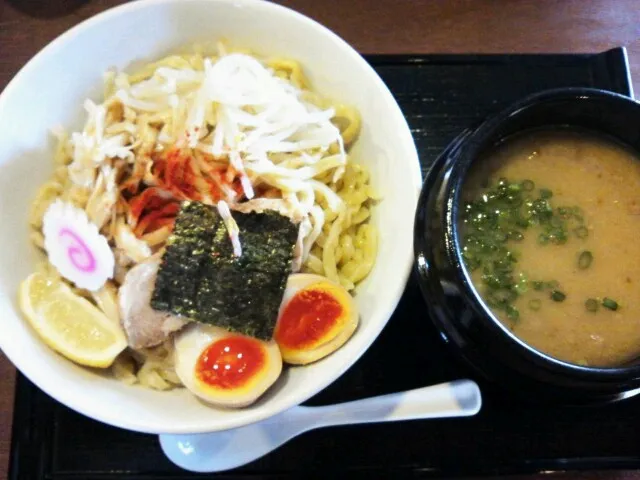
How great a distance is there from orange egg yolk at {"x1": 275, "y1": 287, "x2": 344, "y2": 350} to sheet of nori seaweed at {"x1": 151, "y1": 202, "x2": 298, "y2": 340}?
49mm

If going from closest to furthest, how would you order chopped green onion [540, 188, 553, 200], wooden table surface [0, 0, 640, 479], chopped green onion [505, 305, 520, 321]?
chopped green onion [505, 305, 520, 321] → chopped green onion [540, 188, 553, 200] → wooden table surface [0, 0, 640, 479]

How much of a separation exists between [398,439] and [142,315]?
0.69 meters

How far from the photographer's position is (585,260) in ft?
4.36

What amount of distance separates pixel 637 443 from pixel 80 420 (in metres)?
1.37

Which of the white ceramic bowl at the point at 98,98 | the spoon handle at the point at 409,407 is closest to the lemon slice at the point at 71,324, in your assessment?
the white ceramic bowl at the point at 98,98

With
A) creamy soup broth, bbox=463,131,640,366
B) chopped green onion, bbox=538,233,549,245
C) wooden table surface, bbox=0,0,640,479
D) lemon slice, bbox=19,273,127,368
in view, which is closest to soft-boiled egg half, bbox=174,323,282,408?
lemon slice, bbox=19,273,127,368

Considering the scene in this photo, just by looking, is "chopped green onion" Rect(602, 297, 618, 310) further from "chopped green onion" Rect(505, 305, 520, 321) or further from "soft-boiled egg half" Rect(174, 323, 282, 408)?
"soft-boiled egg half" Rect(174, 323, 282, 408)

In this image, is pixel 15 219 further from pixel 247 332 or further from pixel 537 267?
pixel 537 267

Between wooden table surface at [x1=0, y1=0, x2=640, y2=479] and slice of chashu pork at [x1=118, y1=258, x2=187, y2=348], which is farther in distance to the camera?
wooden table surface at [x1=0, y1=0, x2=640, y2=479]

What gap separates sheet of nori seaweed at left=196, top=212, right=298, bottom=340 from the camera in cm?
136

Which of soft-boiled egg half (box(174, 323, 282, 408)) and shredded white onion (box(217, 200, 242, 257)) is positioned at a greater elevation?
shredded white onion (box(217, 200, 242, 257))

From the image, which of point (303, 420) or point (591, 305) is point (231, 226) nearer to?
point (303, 420)

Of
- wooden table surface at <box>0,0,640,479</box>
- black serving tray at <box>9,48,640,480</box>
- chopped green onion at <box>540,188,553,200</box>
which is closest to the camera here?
chopped green onion at <box>540,188,553,200</box>

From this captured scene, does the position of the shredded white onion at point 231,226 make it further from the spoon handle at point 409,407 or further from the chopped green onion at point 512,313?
the chopped green onion at point 512,313
